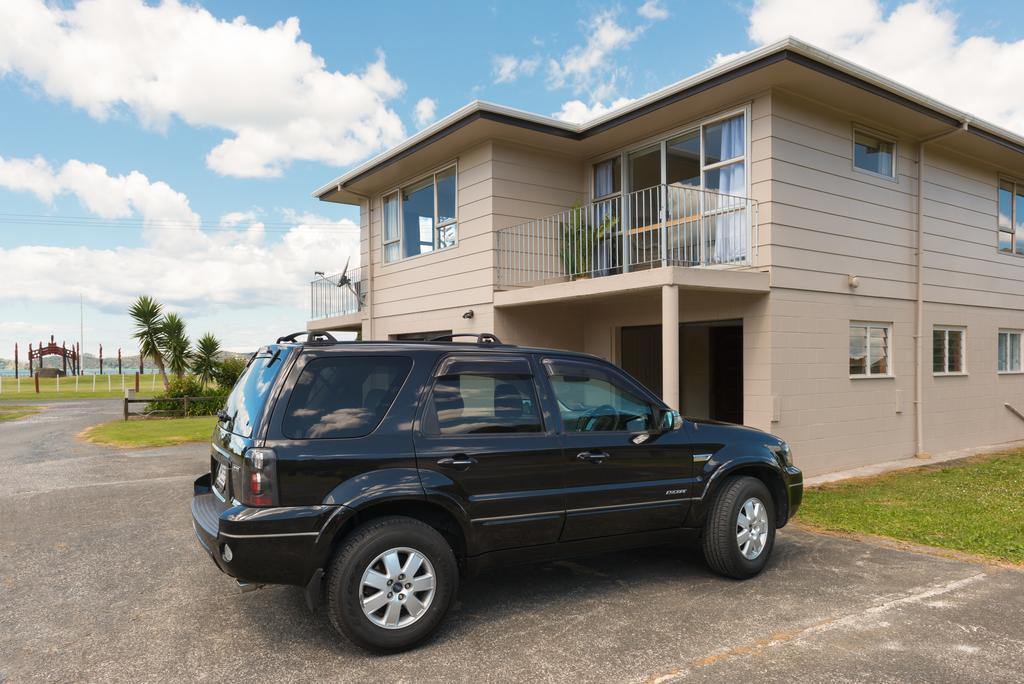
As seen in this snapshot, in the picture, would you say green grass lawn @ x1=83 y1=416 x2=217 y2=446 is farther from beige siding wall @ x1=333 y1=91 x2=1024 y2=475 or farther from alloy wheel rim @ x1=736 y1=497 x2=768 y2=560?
alloy wheel rim @ x1=736 y1=497 x2=768 y2=560

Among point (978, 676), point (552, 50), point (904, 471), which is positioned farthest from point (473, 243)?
point (978, 676)

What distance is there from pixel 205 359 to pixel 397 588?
20.9 meters

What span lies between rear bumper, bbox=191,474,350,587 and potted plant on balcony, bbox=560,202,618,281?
7.70m

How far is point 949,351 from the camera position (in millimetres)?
12242

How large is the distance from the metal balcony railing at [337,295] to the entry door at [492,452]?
1097cm

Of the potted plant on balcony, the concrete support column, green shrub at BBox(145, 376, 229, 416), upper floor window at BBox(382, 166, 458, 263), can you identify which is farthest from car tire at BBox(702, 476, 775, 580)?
green shrub at BBox(145, 376, 229, 416)

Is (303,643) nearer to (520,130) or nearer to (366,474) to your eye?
(366,474)

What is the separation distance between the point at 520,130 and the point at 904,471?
7692 mm

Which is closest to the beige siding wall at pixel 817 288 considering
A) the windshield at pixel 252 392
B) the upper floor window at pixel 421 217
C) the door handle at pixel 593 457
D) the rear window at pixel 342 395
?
the upper floor window at pixel 421 217

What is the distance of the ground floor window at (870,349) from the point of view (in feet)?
34.2

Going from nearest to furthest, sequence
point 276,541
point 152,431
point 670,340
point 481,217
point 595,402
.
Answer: point 276,541
point 595,402
point 670,340
point 481,217
point 152,431

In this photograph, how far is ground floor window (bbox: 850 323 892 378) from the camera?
34.2ft

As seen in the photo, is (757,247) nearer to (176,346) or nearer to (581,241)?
(581,241)

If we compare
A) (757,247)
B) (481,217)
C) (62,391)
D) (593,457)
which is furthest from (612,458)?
(62,391)
